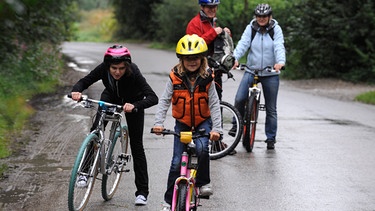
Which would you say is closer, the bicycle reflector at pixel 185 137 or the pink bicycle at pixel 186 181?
the pink bicycle at pixel 186 181

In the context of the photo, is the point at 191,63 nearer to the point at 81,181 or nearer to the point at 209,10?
the point at 81,181

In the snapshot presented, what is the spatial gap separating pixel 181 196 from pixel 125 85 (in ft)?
5.22

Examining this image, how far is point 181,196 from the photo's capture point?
4.90m

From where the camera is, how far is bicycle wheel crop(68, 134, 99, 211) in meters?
5.30

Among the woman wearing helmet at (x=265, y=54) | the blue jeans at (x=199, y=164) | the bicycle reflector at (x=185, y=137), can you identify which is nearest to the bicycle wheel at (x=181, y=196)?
the bicycle reflector at (x=185, y=137)

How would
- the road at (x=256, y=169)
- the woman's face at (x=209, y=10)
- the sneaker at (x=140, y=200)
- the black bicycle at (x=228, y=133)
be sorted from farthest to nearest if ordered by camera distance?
the black bicycle at (x=228, y=133) → the woman's face at (x=209, y=10) → the road at (x=256, y=169) → the sneaker at (x=140, y=200)

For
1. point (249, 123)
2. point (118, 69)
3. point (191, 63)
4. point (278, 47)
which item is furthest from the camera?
point (278, 47)

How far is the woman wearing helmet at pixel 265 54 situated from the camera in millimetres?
9297

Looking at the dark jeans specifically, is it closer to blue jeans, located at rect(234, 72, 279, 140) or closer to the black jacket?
the black jacket

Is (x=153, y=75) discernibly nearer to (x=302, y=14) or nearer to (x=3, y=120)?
(x=302, y=14)

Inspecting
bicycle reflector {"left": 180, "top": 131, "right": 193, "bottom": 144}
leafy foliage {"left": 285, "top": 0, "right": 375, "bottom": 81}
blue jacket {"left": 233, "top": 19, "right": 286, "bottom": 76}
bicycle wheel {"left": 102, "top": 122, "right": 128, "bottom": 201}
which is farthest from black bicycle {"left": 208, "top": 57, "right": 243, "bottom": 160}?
leafy foliage {"left": 285, "top": 0, "right": 375, "bottom": 81}

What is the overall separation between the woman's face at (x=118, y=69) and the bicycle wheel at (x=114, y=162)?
48 cm

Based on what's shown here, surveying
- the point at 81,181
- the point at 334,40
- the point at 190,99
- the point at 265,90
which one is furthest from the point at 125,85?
the point at 334,40

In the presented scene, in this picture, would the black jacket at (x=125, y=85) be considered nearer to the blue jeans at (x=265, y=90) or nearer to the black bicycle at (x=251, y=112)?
the black bicycle at (x=251, y=112)
